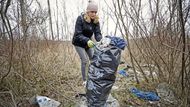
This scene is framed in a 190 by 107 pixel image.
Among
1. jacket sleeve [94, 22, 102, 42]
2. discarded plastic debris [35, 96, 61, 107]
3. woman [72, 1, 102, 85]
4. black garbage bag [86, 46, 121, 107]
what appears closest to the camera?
black garbage bag [86, 46, 121, 107]

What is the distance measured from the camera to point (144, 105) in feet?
13.4

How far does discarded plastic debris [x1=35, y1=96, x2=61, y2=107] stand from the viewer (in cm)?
373

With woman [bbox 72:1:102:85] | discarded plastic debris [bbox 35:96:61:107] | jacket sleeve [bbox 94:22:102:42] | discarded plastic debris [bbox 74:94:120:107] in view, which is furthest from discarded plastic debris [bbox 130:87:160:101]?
discarded plastic debris [bbox 35:96:61:107]

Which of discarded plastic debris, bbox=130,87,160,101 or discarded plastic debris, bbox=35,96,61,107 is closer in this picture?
discarded plastic debris, bbox=35,96,61,107

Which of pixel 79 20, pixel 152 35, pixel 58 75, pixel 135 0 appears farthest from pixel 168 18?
pixel 58 75

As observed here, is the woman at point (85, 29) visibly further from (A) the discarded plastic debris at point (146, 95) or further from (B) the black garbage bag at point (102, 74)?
(A) the discarded plastic debris at point (146, 95)

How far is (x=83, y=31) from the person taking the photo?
13.5 ft

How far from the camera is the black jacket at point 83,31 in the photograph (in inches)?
156

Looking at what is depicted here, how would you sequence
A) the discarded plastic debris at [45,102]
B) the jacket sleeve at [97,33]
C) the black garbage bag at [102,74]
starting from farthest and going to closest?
the jacket sleeve at [97,33]
the discarded plastic debris at [45,102]
the black garbage bag at [102,74]

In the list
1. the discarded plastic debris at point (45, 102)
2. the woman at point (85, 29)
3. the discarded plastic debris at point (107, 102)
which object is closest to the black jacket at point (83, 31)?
the woman at point (85, 29)

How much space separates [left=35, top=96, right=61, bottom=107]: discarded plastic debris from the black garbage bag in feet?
2.12

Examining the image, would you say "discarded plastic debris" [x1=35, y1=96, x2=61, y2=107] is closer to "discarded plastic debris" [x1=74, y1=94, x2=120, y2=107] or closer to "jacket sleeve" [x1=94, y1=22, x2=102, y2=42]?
"discarded plastic debris" [x1=74, y1=94, x2=120, y2=107]

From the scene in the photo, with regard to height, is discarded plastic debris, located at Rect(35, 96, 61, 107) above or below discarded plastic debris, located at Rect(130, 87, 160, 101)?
above

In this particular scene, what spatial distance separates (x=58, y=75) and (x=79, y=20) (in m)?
1.53
